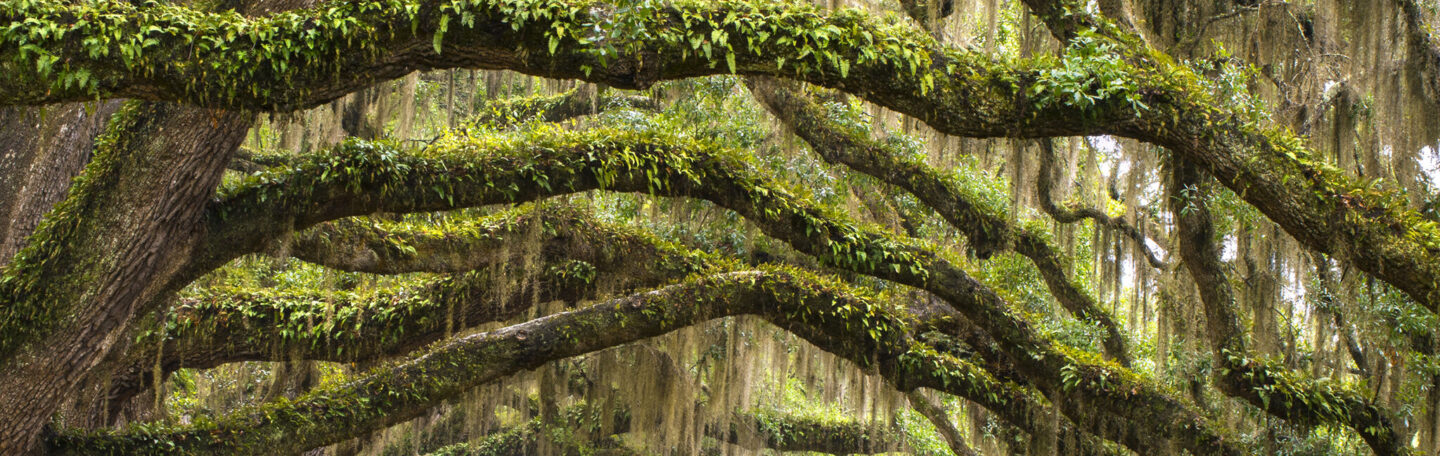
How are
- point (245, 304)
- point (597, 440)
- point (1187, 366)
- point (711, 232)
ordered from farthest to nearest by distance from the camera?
point (597, 440)
point (711, 232)
point (1187, 366)
point (245, 304)

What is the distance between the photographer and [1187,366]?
7598mm

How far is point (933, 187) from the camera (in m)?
8.16

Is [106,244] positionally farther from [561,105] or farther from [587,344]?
[561,105]

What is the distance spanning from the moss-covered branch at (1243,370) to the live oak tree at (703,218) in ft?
Result: 0.08

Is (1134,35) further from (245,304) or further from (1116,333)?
(245,304)

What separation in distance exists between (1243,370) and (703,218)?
411 cm

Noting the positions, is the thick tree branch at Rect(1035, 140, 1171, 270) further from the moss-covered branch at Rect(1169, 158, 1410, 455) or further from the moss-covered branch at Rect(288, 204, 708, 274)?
the moss-covered branch at Rect(288, 204, 708, 274)

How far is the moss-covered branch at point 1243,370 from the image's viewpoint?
588 cm

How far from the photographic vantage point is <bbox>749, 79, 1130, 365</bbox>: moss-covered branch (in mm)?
8102

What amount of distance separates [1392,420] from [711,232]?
4.66 metres

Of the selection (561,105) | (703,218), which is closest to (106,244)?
(703,218)

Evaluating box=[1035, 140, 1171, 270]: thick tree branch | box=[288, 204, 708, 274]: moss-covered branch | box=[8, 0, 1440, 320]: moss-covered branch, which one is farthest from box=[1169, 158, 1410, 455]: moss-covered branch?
box=[288, 204, 708, 274]: moss-covered branch

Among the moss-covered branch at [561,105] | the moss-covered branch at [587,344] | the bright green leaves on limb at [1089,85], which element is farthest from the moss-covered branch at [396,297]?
the moss-covered branch at [561,105]

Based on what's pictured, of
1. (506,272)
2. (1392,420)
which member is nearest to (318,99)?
(506,272)
